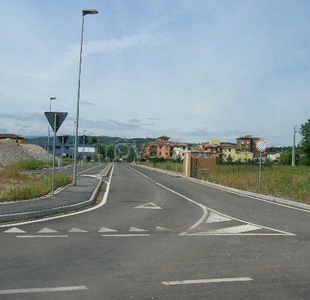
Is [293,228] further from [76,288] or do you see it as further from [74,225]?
[76,288]

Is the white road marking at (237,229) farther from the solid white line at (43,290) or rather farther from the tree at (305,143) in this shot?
the tree at (305,143)

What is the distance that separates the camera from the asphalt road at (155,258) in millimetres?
6098

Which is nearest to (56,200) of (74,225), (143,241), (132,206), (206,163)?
(132,206)

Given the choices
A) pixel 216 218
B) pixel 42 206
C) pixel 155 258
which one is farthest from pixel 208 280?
pixel 42 206

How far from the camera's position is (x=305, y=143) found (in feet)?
413

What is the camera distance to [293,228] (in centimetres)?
1223

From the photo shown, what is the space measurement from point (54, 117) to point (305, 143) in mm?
117925

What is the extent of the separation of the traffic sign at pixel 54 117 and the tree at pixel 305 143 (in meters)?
113

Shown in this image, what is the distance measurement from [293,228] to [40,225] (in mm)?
6282

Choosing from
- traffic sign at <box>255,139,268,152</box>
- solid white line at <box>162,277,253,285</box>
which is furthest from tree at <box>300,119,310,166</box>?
solid white line at <box>162,277,253,285</box>

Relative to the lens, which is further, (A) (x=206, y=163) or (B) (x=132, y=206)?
(A) (x=206, y=163)

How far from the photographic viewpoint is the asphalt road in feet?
20.0

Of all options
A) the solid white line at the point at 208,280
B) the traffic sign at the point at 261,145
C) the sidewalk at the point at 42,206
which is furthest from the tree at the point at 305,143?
the solid white line at the point at 208,280

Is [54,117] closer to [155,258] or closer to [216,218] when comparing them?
[216,218]
